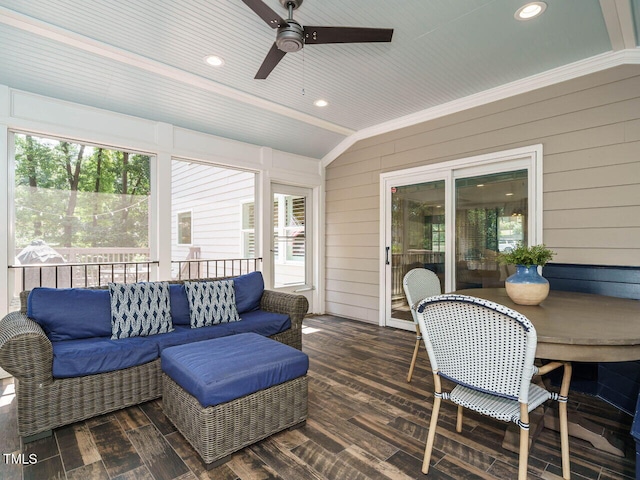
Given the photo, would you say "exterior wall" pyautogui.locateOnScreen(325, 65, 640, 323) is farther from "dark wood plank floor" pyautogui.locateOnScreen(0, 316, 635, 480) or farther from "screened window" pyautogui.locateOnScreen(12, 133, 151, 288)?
"screened window" pyautogui.locateOnScreen(12, 133, 151, 288)

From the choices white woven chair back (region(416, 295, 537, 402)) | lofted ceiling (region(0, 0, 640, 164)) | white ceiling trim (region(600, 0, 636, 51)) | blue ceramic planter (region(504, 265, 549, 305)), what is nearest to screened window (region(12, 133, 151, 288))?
lofted ceiling (region(0, 0, 640, 164))

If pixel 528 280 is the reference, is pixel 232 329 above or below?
below

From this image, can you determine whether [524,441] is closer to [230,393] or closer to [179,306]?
[230,393]

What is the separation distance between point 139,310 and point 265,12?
240cm

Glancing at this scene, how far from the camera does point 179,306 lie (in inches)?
118

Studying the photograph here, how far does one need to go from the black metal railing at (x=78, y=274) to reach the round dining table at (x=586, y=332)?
3595mm

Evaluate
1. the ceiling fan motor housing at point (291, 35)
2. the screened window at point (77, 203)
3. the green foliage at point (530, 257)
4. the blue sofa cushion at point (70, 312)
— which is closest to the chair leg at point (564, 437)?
the green foliage at point (530, 257)

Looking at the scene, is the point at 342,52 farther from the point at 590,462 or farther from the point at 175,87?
the point at 590,462

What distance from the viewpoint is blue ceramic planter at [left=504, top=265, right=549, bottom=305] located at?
6.93 feet

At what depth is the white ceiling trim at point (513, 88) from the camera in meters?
2.84

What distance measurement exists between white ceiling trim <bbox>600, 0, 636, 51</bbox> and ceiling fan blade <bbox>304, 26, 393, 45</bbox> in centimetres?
158

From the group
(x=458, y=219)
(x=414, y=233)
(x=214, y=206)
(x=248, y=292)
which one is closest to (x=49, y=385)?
(x=248, y=292)

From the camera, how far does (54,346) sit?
2.25m

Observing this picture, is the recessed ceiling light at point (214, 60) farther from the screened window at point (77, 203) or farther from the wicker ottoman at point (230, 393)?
the wicker ottoman at point (230, 393)
